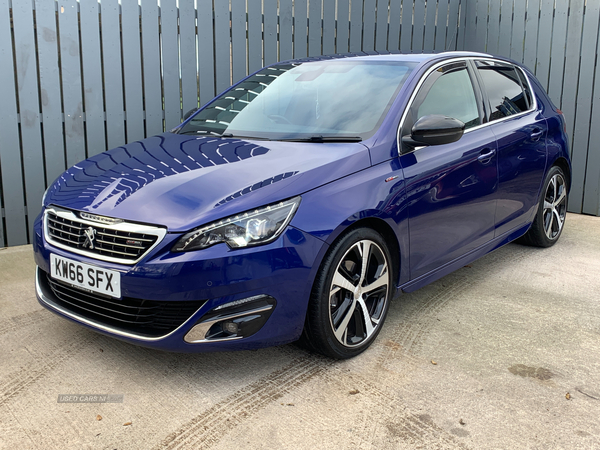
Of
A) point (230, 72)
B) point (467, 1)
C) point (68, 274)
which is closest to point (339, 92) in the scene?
point (68, 274)

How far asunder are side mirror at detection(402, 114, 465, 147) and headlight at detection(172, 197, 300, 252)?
0.97 meters

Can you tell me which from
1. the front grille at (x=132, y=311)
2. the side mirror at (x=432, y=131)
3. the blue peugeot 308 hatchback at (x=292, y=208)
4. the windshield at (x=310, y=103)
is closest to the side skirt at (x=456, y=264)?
the blue peugeot 308 hatchback at (x=292, y=208)

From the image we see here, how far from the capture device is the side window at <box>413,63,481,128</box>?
3.46 metres

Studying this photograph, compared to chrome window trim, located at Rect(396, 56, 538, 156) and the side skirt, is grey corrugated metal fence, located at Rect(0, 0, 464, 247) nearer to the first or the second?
chrome window trim, located at Rect(396, 56, 538, 156)

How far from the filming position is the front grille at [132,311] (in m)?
2.53

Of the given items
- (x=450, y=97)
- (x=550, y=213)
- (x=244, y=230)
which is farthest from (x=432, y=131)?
(x=550, y=213)

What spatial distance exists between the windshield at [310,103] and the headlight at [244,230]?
76 cm

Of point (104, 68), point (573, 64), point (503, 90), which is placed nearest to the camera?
point (503, 90)

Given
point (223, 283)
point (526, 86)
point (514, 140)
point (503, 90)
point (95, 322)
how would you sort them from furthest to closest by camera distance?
point (526, 86) < point (503, 90) < point (514, 140) < point (95, 322) < point (223, 283)

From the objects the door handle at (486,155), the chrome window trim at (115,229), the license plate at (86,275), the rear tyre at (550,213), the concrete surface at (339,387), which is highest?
the door handle at (486,155)

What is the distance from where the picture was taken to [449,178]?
343cm

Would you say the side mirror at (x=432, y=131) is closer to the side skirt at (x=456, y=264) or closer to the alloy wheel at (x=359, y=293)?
the alloy wheel at (x=359, y=293)

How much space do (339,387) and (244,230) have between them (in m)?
0.91

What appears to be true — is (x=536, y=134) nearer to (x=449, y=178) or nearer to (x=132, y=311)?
(x=449, y=178)
